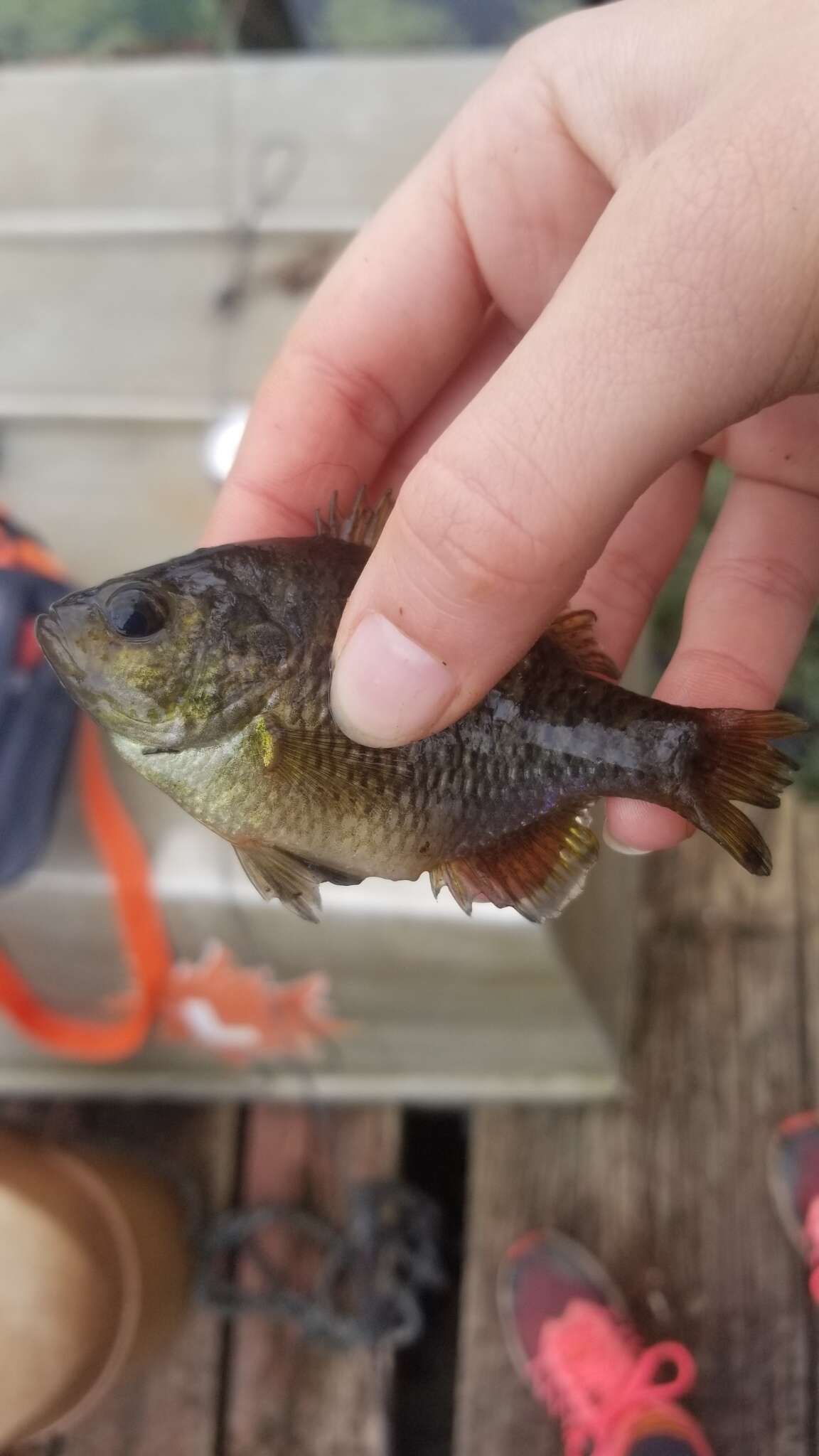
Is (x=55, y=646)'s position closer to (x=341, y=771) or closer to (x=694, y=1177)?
(x=341, y=771)

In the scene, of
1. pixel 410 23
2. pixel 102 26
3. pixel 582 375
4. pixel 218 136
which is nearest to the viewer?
pixel 582 375

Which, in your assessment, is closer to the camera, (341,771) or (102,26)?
(341,771)

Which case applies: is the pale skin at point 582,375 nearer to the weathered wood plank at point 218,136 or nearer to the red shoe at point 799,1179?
the red shoe at point 799,1179

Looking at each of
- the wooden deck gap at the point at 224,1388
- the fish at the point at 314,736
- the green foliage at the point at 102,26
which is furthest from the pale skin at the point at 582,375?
the green foliage at the point at 102,26

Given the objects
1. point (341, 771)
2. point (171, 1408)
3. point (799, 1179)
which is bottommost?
point (171, 1408)

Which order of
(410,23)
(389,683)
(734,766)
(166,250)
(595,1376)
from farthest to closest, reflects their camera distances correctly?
(410,23)
(166,250)
(595,1376)
(734,766)
(389,683)

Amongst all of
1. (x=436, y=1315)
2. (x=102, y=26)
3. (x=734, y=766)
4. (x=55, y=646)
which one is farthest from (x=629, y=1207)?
(x=102, y=26)

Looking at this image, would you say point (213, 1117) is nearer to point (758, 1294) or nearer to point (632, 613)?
point (758, 1294)
